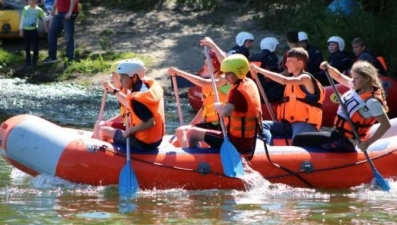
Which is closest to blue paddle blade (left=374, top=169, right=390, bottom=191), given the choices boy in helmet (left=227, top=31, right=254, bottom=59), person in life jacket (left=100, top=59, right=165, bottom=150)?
person in life jacket (left=100, top=59, right=165, bottom=150)

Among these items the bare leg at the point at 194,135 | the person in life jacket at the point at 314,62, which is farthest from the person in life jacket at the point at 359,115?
the person in life jacket at the point at 314,62

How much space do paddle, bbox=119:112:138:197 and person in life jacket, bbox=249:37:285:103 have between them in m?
4.55

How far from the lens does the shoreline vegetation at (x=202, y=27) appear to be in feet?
54.2

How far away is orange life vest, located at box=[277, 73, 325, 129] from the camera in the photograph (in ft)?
34.2

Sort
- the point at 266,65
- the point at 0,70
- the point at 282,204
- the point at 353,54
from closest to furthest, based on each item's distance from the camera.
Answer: the point at 282,204 < the point at 266,65 < the point at 353,54 < the point at 0,70

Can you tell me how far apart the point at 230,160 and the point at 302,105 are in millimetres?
1214

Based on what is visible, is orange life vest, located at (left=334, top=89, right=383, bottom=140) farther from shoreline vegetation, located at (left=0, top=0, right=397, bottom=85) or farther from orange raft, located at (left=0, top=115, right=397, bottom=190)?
shoreline vegetation, located at (left=0, top=0, right=397, bottom=85)

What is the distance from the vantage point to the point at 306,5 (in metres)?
18.8

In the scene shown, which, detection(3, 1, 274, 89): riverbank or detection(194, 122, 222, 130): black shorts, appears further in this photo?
detection(3, 1, 274, 89): riverbank

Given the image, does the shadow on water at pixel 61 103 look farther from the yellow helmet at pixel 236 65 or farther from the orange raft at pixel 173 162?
the yellow helmet at pixel 236 65

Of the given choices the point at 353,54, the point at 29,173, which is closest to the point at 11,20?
the point at 353,54

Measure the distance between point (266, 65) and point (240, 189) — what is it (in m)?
4.61

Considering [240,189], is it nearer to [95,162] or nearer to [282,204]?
[282,204]

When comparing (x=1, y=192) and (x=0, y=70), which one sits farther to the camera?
(x=0, y=70)
